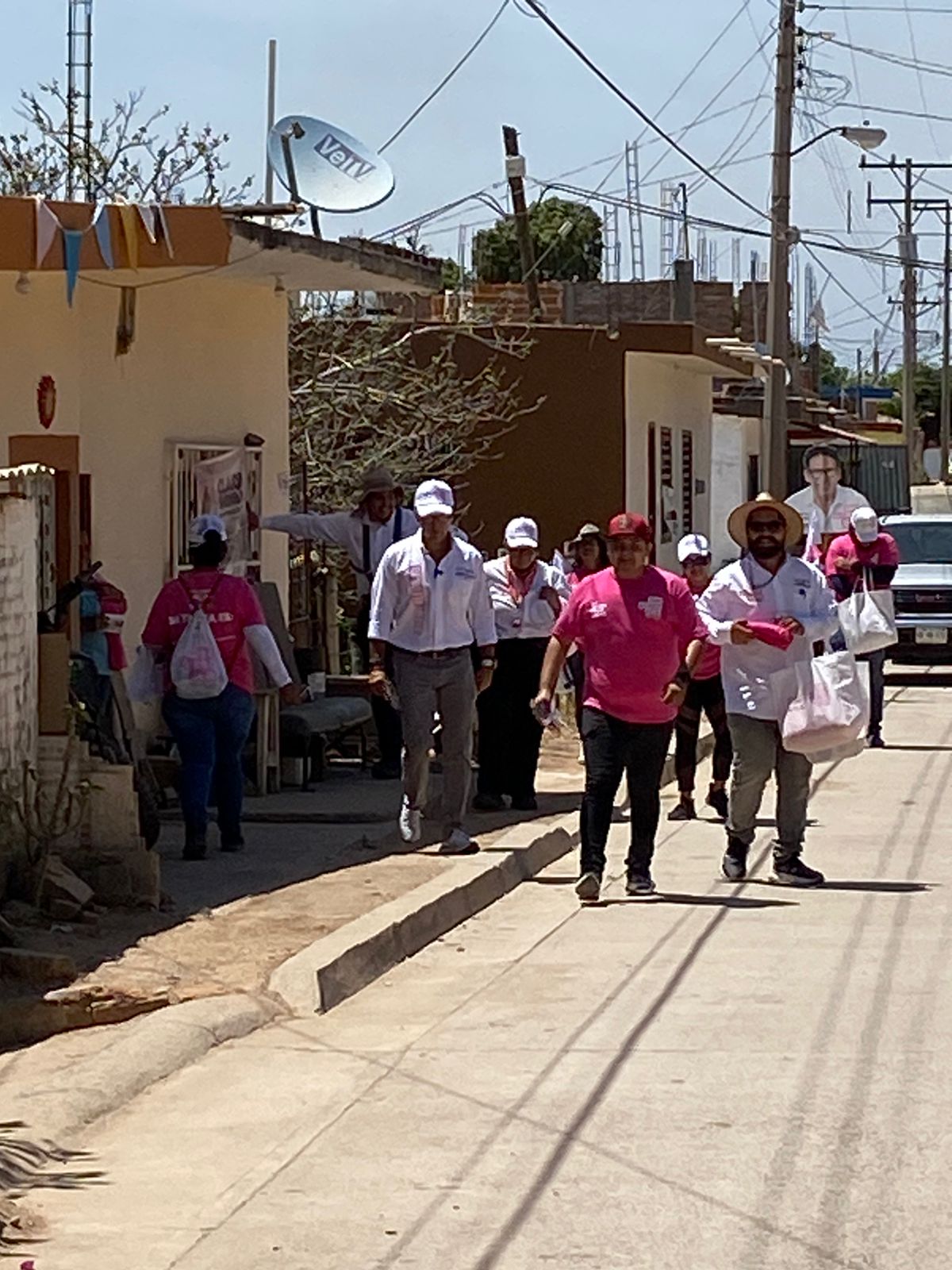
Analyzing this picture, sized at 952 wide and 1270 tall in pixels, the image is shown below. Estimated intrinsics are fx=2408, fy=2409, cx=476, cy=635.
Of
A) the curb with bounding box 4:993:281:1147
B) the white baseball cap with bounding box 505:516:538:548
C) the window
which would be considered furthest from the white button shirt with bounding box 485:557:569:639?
the curb with bounding box 4:993:281:1147

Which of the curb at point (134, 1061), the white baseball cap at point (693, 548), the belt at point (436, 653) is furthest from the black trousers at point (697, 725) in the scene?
the curb at point (134, 1061)

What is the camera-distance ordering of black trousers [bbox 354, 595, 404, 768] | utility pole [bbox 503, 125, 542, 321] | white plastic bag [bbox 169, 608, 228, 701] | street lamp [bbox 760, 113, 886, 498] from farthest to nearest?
utility pole [bbox 503, 125, 542, 321]
street lamp [bbox 760, 113, 886, 498]
black trousers [bbox 354, 595, 404, 768]
white plastic bag [bbox 169, 608, 228, 701]

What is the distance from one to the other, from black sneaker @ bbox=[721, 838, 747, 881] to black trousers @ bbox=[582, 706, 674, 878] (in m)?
0.75

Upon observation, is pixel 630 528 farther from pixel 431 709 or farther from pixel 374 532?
pixel 374 532

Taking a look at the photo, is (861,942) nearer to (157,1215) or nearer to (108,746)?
(108,746)

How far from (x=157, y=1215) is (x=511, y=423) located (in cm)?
2202

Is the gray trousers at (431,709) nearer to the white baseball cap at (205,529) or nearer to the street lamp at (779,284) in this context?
the white baseball cap at (205,529)

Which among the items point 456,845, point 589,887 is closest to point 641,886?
point 589,887

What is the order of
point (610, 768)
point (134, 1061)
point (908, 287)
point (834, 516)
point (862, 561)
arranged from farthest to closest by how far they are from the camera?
point (908, 287) < point (834, 516) < point (862, 561) < point (610, 768) < point (134, 1061)

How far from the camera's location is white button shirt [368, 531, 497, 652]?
12461mm

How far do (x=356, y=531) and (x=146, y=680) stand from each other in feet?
12.6

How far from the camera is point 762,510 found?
1187cm

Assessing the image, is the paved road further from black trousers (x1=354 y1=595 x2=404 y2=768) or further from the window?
the window

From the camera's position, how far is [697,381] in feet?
112
